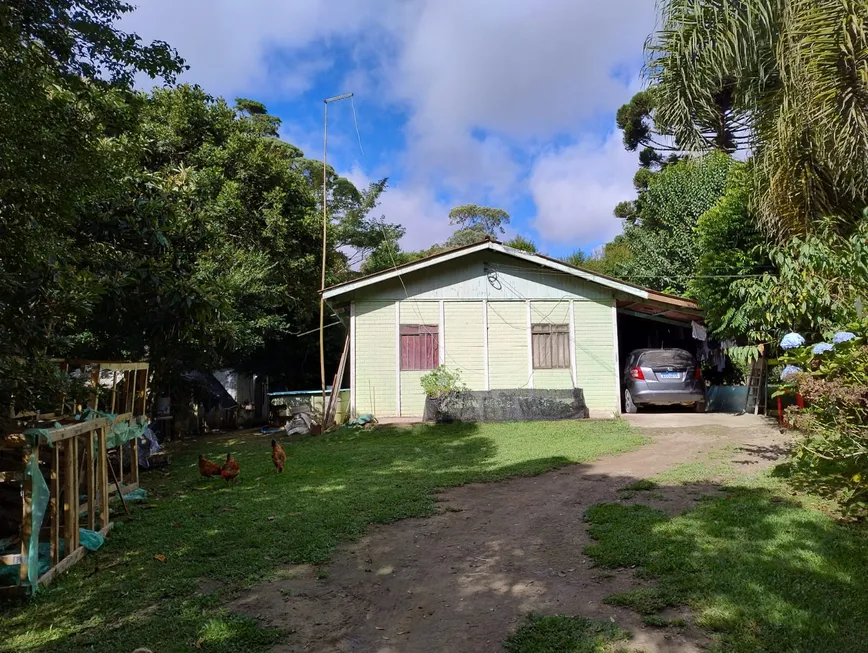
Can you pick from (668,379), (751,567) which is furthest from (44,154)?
(668,379)

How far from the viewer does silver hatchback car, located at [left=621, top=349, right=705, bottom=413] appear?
42.4 ft

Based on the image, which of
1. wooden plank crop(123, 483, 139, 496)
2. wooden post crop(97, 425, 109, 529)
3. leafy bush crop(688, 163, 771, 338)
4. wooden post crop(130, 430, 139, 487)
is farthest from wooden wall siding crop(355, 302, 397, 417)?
wooden post crop(97, 425, 109, 529)

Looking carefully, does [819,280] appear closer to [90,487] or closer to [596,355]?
[90,487]

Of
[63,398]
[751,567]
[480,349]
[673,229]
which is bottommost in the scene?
[751,567]

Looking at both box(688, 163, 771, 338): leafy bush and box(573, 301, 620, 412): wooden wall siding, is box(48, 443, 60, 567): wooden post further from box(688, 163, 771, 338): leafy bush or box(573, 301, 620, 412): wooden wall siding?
box(573, 301, 620, 412): wooden wall siding

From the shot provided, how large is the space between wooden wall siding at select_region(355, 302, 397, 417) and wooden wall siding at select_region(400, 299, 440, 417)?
99mm

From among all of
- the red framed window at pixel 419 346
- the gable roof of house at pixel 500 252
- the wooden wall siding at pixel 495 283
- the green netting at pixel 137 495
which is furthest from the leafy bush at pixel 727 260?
the green netting at pixel 137 495

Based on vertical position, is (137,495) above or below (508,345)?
below

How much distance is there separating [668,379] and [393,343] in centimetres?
645

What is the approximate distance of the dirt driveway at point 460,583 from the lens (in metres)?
3.37

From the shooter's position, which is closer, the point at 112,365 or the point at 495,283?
the point at 112,365

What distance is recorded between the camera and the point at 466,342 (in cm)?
1460

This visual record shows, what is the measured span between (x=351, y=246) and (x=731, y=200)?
794 inches

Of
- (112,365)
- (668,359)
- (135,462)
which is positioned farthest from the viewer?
(668,359)
